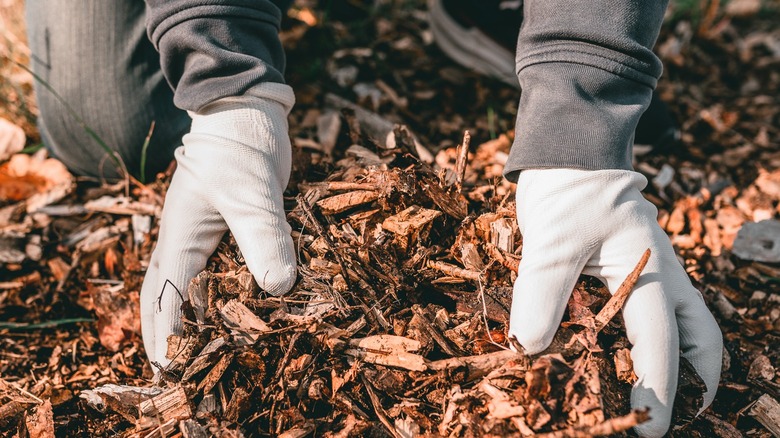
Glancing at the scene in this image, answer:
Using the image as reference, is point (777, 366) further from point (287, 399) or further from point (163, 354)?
point (163, 354)

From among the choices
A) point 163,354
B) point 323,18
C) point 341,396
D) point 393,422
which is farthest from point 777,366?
point 323,18

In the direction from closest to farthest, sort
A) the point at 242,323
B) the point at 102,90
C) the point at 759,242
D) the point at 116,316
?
the point at 242,323 → the point at 116,316 → the point at 759,242 → the point at 102,90

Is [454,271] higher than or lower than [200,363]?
higher

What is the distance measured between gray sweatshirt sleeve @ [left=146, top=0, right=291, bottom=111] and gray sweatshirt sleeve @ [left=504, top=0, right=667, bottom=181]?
90 cm

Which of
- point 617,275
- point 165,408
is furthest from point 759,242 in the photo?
point 165,408

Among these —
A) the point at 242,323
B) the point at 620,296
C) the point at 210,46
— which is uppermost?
the point at 210,46

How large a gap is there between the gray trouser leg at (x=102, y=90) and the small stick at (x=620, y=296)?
1972 mm

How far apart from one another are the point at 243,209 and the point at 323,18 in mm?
1851

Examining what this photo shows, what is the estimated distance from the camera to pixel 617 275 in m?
1.61

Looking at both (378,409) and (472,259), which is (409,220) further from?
(378,409)

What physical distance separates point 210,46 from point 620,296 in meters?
1.48

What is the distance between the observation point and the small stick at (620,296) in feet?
5.03

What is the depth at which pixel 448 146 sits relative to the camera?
2.71 meters

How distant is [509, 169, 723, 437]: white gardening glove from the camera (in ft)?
4.94
